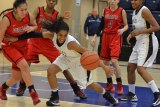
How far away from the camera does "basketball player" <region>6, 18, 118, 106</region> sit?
5141 millimetres

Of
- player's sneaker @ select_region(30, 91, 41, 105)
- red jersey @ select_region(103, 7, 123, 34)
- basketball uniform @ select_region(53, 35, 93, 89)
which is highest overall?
red jersey @ select_region(103, 7, 123, 34)

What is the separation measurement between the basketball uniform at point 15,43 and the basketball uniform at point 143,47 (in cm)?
177

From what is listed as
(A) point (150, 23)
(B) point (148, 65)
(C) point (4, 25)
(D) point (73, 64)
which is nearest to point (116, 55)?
(B) point (148, 65)

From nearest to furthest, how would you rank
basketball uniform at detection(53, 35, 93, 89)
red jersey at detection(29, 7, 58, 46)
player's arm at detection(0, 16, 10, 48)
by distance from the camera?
player's arm at detection(0, 16, 10, 48) → basketball uniform at detection(53, 35, 93, 89) → red jersey at detection(29, 7, 58, 46)

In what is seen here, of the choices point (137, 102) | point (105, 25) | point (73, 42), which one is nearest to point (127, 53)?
point (105, 25)

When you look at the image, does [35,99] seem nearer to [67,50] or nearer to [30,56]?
[67,50]

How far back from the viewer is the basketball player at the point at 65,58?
514cm

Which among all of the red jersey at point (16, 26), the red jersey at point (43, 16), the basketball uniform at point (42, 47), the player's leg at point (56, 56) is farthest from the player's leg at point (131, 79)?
the red jersey at point (16, 26)

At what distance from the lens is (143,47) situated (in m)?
5.68

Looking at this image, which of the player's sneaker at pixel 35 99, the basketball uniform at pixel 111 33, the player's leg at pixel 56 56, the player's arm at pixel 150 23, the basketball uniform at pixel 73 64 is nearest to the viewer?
the player's sneaker at pixel 35 99

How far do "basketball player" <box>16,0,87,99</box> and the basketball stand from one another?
98 centimetres

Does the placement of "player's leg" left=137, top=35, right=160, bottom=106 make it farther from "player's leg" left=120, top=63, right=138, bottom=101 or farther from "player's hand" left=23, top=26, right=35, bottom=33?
"player's hand" left=23, top=26, right=35, bottom=33

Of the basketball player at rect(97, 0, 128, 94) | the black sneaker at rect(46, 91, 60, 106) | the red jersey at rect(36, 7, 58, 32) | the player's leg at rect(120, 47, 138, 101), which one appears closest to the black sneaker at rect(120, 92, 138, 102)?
the player's leg at rect(120, 47, 138, 101)

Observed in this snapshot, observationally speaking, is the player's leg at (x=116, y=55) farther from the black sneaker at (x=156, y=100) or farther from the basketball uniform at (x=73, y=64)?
the basketball uniform at (x=73, y=64)
